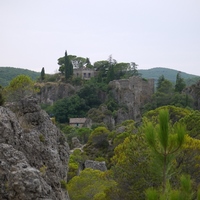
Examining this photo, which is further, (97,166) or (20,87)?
(97,166)

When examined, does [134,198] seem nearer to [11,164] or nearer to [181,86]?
[11,164]

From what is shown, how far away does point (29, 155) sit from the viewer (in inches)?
379

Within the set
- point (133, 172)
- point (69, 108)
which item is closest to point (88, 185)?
point (133, 172)

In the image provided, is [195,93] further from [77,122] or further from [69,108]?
[69,108]

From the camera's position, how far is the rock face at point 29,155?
705cm

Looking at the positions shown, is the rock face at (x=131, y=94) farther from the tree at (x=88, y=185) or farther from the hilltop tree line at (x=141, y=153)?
the tree at (x=88, y=185)

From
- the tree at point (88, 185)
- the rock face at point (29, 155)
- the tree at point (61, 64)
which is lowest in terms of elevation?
the tree at point (88, 185)

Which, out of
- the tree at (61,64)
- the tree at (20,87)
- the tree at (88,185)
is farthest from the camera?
the tree at (61,64)

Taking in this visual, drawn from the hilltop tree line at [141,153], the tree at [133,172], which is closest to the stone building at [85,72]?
the hilltop tree line at [141,153]

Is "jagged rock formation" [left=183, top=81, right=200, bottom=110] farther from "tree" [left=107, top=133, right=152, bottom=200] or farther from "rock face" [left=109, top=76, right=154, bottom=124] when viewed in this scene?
"tree" [left=107, top=133, right=152, bottom=200]

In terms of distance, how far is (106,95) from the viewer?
64438mm

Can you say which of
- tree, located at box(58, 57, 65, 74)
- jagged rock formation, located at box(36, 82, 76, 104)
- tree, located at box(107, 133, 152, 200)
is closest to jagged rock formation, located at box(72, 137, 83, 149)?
jagged rock formation, located at box(36, 82, 76, 104)

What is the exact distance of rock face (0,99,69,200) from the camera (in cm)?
705

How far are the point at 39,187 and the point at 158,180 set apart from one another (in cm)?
662
